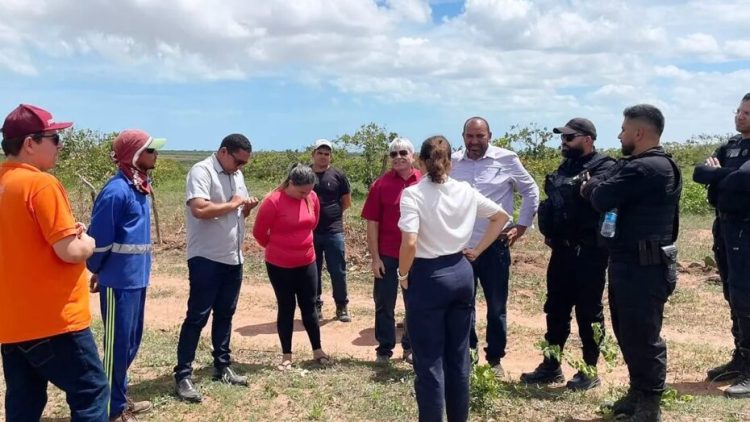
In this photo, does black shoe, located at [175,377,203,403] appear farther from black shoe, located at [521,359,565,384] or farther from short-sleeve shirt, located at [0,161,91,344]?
black shoe, located at [521,359,565,384]

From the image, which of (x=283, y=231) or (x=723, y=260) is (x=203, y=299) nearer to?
(x=283, y=231)

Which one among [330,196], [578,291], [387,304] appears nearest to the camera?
[578,291]

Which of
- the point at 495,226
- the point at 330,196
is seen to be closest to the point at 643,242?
the point at 495,226

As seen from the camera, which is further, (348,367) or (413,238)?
(348,367)

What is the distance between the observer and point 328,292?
8844 millimetres

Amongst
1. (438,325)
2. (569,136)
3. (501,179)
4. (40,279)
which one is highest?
(569,136)

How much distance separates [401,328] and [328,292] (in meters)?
1.93

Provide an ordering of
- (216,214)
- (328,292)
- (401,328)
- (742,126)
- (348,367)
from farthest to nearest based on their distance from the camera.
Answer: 1. (328,292)
2. (401,328)
3. (348,367)
4. (742,126)
5. (216,214)

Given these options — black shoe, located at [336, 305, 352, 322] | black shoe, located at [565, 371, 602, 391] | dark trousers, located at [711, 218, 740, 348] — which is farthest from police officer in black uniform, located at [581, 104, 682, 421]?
black shoe, located at [336, 305, 352, 322]

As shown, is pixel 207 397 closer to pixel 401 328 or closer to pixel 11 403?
pixel 11 403

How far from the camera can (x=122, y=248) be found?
3969 mm

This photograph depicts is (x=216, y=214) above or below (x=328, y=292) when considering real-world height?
above

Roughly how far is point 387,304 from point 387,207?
876 millimetres

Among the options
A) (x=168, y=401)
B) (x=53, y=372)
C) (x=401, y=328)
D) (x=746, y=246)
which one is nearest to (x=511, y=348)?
(x=401, y=328)
